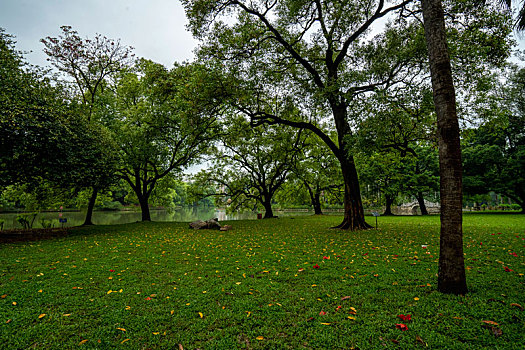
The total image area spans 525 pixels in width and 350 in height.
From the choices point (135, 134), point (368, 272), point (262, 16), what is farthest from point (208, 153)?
point (368, 272)

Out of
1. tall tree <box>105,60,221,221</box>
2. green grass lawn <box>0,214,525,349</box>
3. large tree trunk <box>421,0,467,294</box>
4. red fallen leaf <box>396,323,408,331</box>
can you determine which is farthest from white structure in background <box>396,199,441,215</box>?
red fallen leaf <box>396,323,408,331</box>

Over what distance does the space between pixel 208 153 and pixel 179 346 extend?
19.4 meters

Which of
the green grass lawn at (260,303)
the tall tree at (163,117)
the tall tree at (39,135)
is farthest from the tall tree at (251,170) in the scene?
the green grass lawn at (260,303)

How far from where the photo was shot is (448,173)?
332cm

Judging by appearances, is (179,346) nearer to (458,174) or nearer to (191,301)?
(191,301)

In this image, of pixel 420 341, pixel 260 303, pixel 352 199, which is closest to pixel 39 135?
pixel 260 303

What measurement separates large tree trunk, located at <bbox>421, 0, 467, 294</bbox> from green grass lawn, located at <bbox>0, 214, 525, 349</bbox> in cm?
30

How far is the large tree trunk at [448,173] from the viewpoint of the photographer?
10.7 feet

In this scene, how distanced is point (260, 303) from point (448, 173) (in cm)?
322

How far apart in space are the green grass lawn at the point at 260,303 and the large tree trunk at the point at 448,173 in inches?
11.7

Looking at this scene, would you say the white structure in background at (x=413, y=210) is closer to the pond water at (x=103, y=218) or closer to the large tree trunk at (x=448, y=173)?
the pond water at (x=103, y=218)

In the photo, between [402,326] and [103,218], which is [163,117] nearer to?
[402,326]

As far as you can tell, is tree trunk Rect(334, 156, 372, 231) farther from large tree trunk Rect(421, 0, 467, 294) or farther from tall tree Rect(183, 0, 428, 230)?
large tree trunk Rect(421, 0, 467, 294)

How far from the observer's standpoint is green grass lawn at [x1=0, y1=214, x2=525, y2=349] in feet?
7.95
